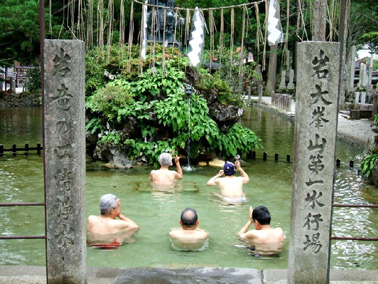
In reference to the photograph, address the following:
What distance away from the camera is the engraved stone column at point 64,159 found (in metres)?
4.90

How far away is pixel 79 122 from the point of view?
498cm

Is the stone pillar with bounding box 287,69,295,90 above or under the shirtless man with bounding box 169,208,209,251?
above

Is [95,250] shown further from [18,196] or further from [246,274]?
[18,196]

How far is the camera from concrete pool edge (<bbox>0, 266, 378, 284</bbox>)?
5.34 meters

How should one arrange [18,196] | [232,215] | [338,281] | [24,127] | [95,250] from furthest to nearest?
1. [24,127]
2. [18,196]
3. [232,215]
4. [95,250]
5. [338,281]

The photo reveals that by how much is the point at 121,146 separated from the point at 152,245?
627cm

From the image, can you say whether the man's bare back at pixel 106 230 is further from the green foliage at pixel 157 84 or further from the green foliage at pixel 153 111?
the green foliage at pixel 157 84

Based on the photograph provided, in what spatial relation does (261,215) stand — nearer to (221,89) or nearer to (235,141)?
(235,141)

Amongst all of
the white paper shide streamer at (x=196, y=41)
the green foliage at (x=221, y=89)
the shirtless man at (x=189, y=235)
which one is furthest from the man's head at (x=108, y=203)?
the green foliage at (x=221, y=89)

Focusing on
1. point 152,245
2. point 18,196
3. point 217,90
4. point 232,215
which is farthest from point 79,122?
point 217,90

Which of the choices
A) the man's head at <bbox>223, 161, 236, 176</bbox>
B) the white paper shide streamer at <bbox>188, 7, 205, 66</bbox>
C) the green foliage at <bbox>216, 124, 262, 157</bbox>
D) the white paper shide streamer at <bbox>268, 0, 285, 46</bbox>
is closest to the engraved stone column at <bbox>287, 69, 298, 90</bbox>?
the green foliage at <bbox>216, 124, 262, 157</bbox>

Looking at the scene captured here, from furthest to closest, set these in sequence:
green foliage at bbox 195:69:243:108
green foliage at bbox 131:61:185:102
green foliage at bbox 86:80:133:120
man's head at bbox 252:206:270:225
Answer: green foliage at bbox 195:69:243:108, green foliage at bbox 131:61:185:102, green foliage at bbox 86:80:133:120, man's head at bbox 252:206:270:225

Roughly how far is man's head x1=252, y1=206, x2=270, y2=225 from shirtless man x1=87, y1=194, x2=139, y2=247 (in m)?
2.01

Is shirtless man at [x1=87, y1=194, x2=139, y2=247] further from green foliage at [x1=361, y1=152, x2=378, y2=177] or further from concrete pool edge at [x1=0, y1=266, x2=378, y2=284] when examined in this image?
green foliage at [x1=361, y1=152, x2=378, y2=177]
